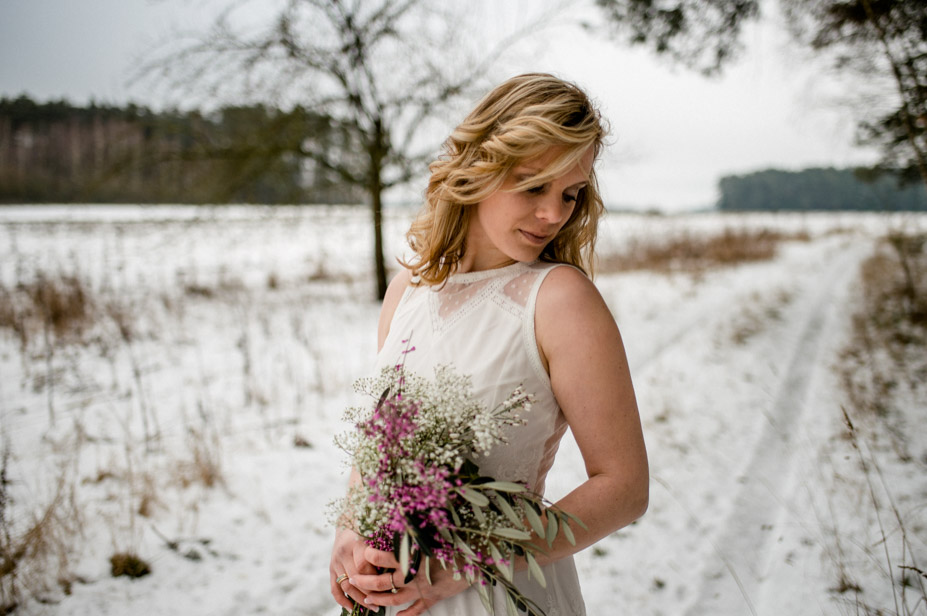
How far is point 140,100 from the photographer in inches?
261

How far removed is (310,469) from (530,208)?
3.11 m

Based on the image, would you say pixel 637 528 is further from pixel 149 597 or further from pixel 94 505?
pixel 94 505

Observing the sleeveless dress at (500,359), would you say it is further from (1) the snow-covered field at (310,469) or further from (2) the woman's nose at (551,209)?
(1) the snow-covered field at (310,469)

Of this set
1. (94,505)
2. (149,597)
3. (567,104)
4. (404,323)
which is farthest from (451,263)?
(94,505)

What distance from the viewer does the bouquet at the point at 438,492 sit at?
0.91 m

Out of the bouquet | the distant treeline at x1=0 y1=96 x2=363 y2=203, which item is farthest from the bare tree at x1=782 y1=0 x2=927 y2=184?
the distant treeline at x1=0 y1=96 x2=363 y2=203

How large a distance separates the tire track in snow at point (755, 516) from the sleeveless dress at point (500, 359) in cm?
158

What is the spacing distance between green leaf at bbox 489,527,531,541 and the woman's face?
686 mm

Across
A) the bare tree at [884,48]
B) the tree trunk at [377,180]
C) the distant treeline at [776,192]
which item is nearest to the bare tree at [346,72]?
the tree trunk at [377,180]

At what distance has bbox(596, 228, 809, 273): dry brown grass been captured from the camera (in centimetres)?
1364

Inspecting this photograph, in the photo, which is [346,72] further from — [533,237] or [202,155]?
[533,237]

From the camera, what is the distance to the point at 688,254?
1502 centimetres

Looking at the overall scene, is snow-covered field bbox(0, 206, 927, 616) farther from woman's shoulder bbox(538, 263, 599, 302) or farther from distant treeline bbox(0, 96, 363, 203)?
woman's shoulder bbox(538, 263, 599, 302)

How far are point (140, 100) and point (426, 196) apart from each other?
7013 mm
